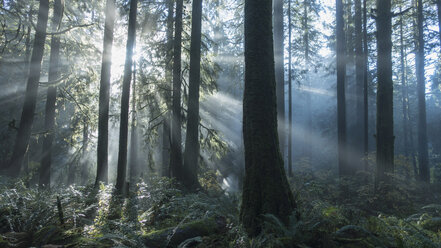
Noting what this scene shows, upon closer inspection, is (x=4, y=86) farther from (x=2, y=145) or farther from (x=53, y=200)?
(x=53, y=200)

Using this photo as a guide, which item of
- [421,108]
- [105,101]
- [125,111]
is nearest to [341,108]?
[421,108]

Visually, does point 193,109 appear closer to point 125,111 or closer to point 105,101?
point 125,111

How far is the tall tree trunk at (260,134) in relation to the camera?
190 inches

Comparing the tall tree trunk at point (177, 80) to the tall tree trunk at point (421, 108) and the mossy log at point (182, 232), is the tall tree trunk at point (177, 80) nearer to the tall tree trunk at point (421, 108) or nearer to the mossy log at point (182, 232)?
the mossy log at point (182, 232)

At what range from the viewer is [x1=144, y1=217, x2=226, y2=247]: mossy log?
14.5 ft

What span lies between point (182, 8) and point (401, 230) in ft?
39.7

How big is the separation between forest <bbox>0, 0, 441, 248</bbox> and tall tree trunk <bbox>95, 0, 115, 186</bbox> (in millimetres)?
55

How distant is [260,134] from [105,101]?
904 centimetres

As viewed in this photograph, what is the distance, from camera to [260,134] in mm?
5043

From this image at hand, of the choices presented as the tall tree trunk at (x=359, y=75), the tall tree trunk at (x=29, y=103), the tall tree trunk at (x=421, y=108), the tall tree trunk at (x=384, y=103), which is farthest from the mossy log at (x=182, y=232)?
the tall tree trunk at (x=421, y=108)

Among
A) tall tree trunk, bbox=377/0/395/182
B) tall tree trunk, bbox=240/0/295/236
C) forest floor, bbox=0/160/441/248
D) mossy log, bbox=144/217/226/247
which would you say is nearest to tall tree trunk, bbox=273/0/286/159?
tall tree trunk, bbox=377/0/395/182

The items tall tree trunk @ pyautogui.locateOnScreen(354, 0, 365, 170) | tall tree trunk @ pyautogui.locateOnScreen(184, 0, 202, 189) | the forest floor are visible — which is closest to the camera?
the forest floor

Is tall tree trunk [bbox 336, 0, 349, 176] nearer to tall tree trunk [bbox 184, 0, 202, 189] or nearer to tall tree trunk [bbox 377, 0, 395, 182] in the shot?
tall tree trunk [bbox 377, 0, 395, 182]

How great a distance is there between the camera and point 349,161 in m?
16.8
